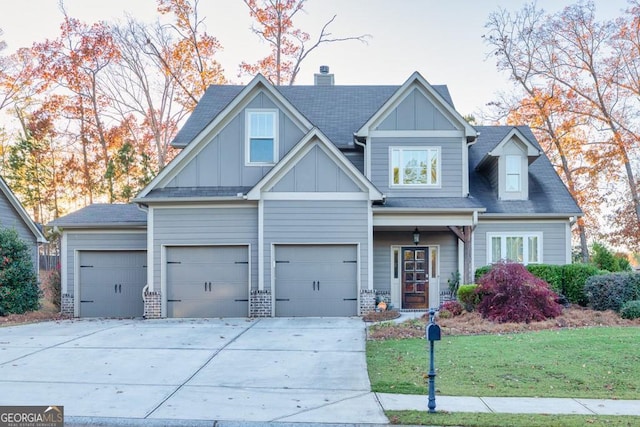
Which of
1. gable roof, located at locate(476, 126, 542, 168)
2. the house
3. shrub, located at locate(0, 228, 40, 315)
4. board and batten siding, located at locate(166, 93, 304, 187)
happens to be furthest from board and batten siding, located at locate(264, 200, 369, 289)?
shrub, located at locate(0, 228, 40, 315)

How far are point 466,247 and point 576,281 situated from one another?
317 centimetres

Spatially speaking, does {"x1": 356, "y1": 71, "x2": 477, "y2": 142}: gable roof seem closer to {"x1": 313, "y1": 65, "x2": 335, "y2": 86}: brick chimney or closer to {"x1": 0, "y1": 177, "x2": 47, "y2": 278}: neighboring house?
{"x1": 313, "y1": 65, "x2": 335, "y2": 86}: brick chimney

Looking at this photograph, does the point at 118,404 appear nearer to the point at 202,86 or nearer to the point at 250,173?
the point at 250,173

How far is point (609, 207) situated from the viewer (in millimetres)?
26281

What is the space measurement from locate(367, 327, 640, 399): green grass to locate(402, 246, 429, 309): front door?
19.1ft

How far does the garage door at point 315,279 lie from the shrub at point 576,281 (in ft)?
19.9

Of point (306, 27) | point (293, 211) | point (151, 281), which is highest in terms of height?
point (306, 27)

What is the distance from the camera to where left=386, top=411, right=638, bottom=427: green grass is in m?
5.26

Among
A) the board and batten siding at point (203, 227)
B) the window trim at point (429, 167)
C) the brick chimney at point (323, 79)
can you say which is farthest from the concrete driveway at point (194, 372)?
the brick chimney at point (323, 79)

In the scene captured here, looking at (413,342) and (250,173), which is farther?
(250,173)

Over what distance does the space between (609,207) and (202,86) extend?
22964mm

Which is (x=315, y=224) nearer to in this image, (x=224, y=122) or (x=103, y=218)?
(x=224, y=122)

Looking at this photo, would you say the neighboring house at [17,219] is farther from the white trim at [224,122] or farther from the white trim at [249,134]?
the white trim at [249,134]

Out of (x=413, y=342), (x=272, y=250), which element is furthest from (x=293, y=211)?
(x=413, y=342)
